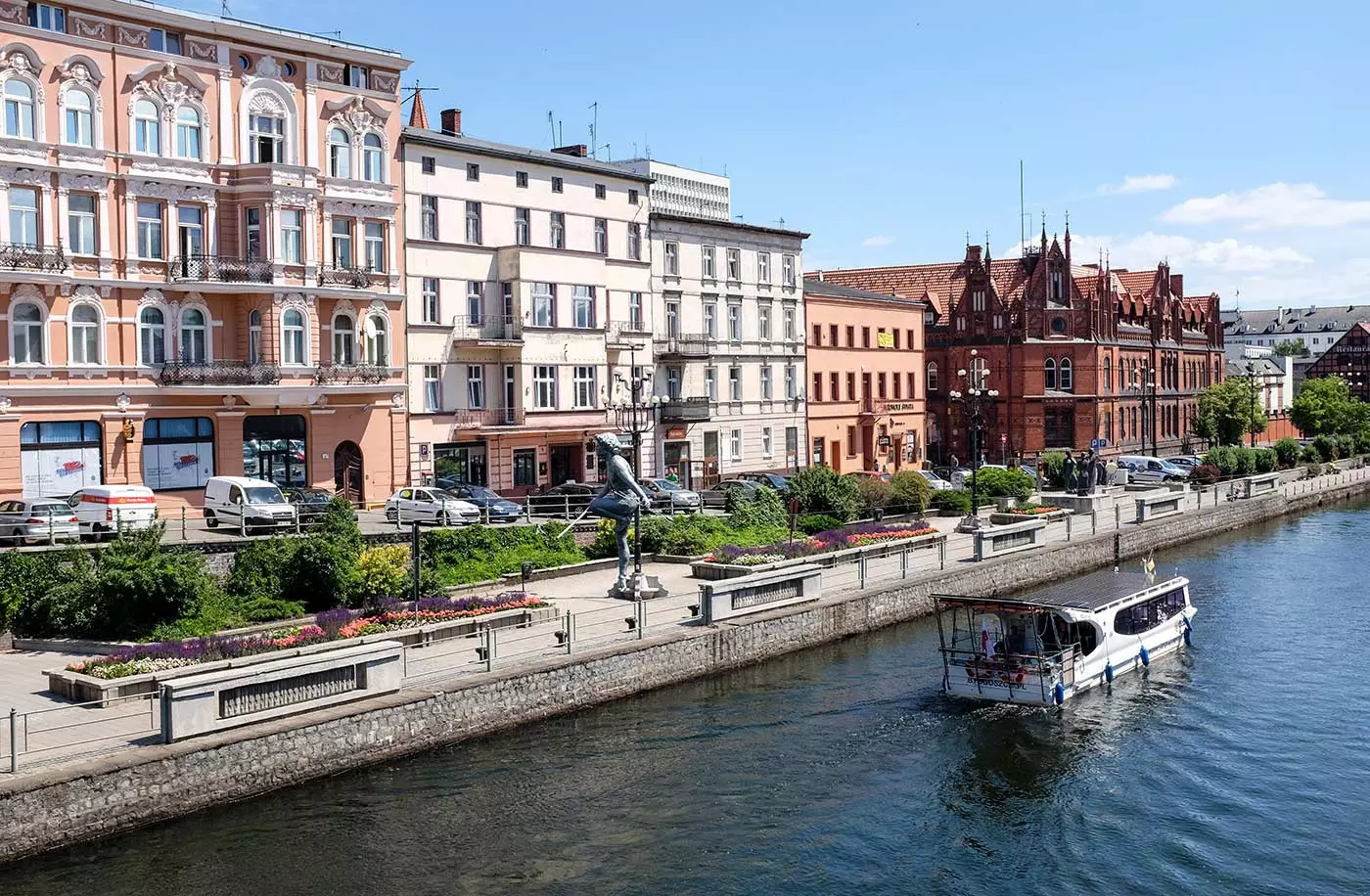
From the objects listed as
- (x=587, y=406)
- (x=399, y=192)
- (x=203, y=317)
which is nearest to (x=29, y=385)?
(x=203, y=317)

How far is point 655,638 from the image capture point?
28531 mm

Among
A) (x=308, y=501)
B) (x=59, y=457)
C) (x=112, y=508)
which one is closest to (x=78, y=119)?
(x=59, y=457)

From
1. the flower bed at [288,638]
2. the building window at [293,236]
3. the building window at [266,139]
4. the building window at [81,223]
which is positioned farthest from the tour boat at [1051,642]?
the building window at [266,139]

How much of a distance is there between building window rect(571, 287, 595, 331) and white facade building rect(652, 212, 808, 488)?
14.2ft

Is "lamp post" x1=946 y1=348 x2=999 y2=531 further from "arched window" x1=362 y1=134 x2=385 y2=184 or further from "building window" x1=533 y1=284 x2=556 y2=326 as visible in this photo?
"arched window" x1=362 y1=134 x2=385 y2=184

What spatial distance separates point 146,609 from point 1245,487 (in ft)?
175

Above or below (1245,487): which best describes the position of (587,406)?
above

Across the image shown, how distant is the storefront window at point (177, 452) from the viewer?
4466 centimetres

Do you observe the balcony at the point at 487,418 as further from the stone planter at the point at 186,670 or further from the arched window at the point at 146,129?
the stone planter at the point at 186,670

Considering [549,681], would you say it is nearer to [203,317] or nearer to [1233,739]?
[1233,739]

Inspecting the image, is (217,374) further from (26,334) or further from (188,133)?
(188,133)

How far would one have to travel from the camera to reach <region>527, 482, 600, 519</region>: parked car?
156 ft

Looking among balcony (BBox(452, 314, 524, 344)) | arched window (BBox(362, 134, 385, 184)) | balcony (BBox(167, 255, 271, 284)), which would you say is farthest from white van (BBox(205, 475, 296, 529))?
arched window (BBox(362, 134, 385, 184))

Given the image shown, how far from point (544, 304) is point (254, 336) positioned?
42.2ft
